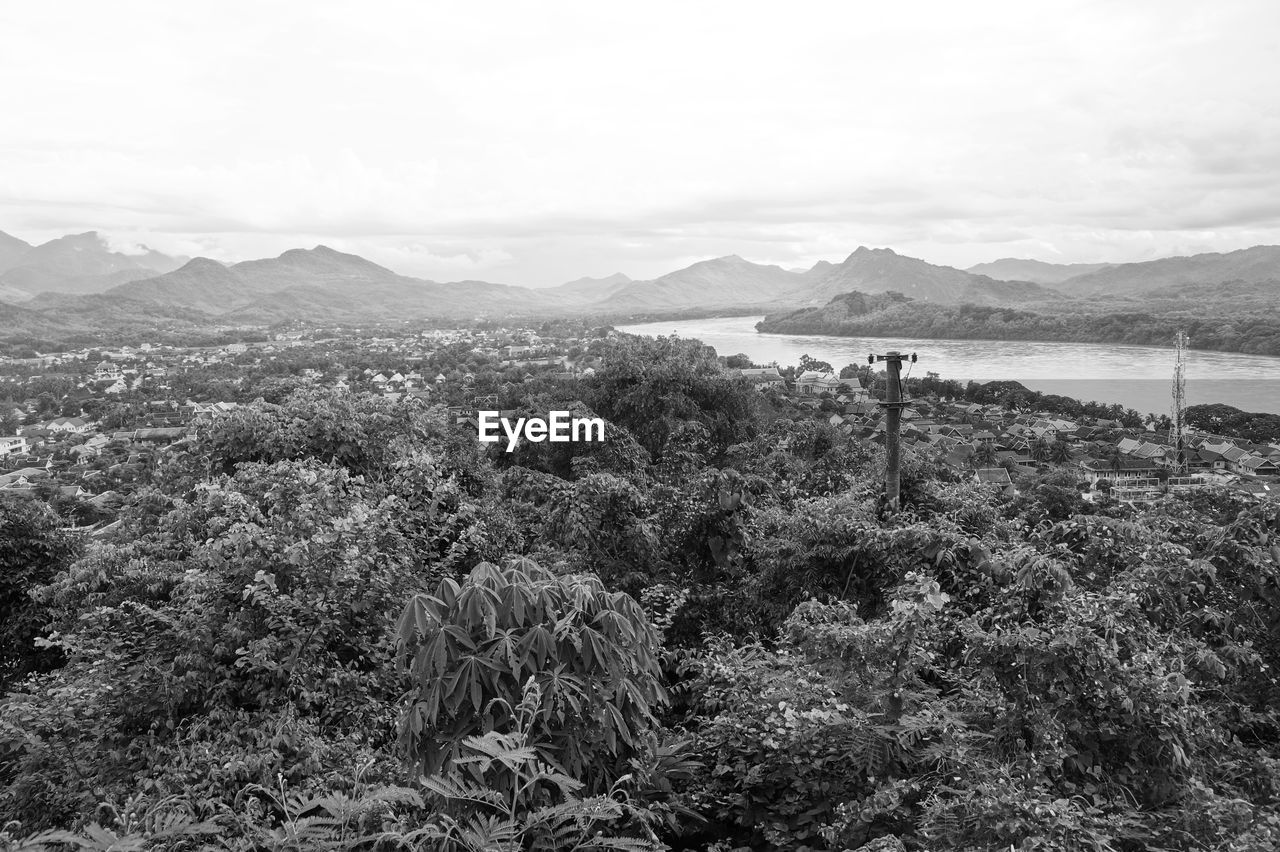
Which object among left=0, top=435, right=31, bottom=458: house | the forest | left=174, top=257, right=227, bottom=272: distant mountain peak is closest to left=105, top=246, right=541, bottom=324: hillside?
left=174, top=257, right=227, bottom=272: distant mountain peak

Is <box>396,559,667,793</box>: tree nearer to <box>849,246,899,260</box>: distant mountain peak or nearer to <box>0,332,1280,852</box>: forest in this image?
<box>0,332,1280,852</box>: forest

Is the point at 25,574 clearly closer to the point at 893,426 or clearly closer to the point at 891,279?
the point at 893,426

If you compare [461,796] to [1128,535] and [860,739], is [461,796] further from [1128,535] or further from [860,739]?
[1128,535]

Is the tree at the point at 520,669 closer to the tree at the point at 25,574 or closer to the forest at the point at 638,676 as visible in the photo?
the forest at the point at 638,676

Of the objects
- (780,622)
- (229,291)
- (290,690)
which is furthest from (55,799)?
(229,291)

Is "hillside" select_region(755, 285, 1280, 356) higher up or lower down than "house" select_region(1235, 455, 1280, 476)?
higher up

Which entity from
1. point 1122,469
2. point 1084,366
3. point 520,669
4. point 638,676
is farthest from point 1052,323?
point 520,669
